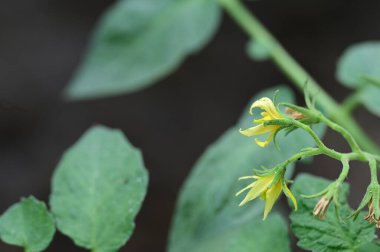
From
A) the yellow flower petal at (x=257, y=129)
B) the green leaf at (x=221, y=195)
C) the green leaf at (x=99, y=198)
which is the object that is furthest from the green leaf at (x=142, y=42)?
the yellow flower petal at (x=257, y=129)

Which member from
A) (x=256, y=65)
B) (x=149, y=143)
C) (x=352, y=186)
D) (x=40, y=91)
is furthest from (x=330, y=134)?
(x=40, y=91)

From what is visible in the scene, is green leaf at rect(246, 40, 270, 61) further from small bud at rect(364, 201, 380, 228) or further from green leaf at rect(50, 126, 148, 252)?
small bud at rect(364, 201, 380, 228)

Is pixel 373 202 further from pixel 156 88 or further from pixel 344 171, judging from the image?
pixel 156 88

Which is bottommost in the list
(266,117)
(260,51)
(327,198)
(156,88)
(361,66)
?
(156,88)

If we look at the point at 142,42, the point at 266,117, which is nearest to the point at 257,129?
the point at 266,117

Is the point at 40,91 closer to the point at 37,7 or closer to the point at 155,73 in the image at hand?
the point at 37,7

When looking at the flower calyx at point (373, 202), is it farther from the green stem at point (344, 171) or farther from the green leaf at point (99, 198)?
the green leaf at point (99, 198)
